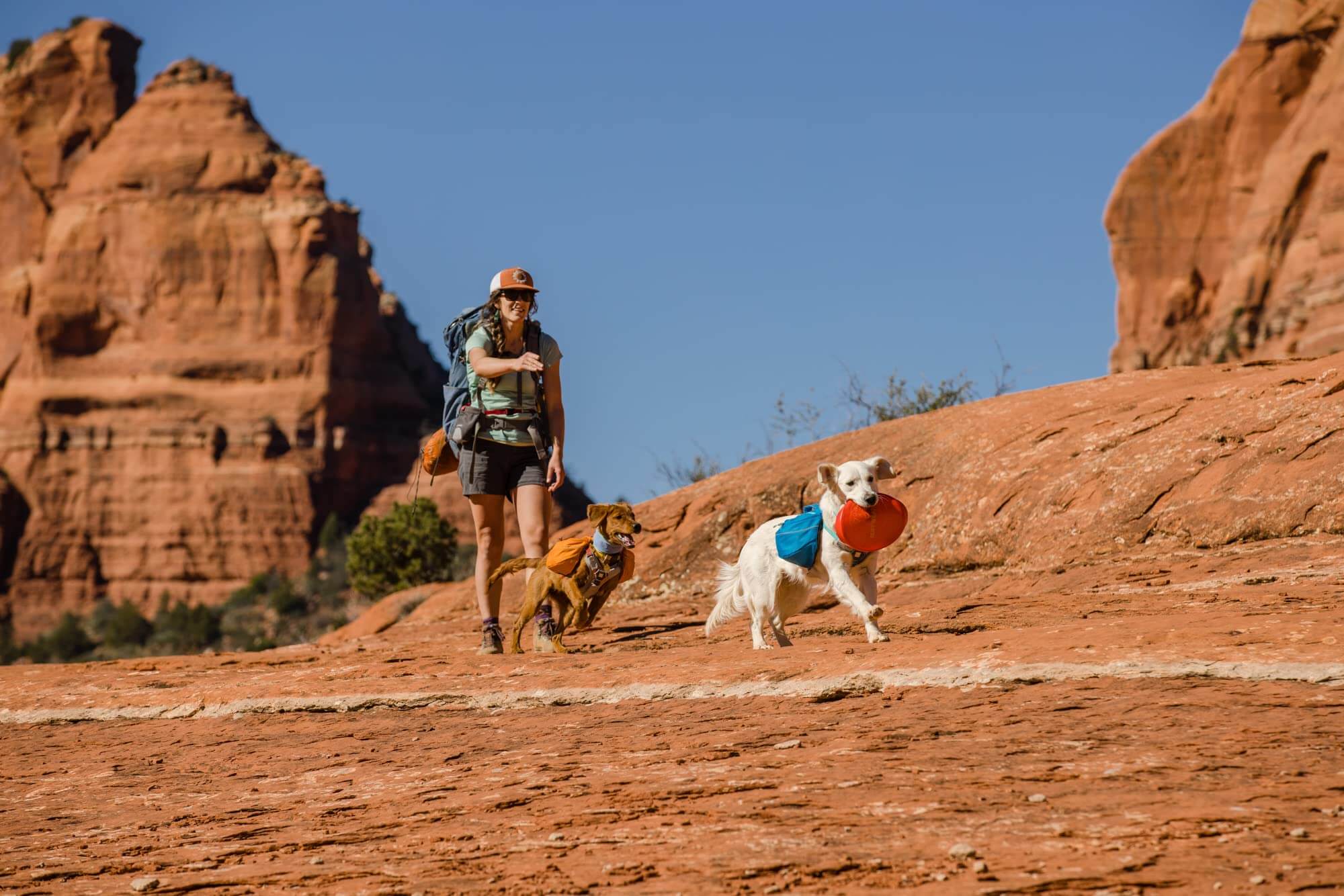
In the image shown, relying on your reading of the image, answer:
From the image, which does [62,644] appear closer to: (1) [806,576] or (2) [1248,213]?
(2) [1248,213]

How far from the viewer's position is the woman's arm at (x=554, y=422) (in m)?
9.80

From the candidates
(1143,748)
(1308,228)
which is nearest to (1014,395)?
(1143,748)

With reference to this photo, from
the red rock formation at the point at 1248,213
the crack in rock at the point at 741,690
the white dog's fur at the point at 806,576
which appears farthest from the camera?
the red rock formation at the point at 1248,213

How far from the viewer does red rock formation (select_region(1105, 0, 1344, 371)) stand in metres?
58.8

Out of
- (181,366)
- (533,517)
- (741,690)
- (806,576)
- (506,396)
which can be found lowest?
(741,690)

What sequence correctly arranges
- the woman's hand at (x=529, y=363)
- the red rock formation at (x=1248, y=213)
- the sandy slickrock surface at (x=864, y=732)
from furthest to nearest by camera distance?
the red rock formation at (x=1248, y=213)
the woman's hand at (x=529, y=363)
the sandy slickrock surface at (x=864, y=732)

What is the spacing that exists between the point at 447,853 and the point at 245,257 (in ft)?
292

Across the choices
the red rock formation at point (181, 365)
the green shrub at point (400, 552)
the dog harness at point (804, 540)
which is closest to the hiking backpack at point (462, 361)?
the dog harness at point (804, 540)

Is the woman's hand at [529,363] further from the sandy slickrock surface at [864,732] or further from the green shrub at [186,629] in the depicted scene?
the green shrub at [186,629]

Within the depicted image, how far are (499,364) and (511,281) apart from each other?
0.55 m

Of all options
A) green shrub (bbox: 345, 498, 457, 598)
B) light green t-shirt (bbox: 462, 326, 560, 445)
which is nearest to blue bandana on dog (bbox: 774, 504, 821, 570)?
→ light green t-shirt (bbox: 462, 326, 560, 445)

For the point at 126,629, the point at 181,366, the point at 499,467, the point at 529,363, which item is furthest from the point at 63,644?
the point at 529,363

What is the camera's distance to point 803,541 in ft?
28.0

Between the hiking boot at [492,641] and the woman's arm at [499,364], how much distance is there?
1643 mm
